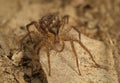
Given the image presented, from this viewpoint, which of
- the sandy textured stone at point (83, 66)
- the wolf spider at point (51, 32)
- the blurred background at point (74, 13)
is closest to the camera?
the sandy textured stone at point (83, 66)

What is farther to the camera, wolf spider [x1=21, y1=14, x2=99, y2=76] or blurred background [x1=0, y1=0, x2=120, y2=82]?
blurred background [x1=0, y1=0, x2=120, y2=82]

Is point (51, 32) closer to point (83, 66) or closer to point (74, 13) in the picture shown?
point (83, 66)

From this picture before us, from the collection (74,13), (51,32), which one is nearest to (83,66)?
(51,32)

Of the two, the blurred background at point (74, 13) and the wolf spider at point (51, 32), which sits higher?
the blurred background at point (74, 13)

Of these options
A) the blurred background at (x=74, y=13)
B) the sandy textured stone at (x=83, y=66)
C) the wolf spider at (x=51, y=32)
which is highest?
the blurred background at (x=74, y=13)

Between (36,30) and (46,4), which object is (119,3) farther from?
(36,30)

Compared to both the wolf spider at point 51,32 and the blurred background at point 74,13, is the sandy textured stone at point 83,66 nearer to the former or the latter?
the wolf spider at point 51,32

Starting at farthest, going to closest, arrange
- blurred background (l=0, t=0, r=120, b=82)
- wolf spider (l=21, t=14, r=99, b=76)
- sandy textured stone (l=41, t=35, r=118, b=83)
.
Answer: blurred background (l=0, t=0, r=120, b=82), wolf spider (l=21, t=14, r=99, b=76), sandy textured stone (l=41, t=35, r=118, b=83)

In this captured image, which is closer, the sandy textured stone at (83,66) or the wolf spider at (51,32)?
the sandy textured stone at (83,66)

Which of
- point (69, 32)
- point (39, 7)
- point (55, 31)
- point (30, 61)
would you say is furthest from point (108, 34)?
point (39, 7)

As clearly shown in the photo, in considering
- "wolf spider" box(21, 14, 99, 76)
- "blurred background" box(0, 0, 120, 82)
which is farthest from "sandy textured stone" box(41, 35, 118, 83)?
"blurred background" box(0, 0, 120, 82)

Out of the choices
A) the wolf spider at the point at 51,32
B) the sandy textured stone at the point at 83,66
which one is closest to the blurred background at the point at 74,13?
the wolf spider at the point at 51,32

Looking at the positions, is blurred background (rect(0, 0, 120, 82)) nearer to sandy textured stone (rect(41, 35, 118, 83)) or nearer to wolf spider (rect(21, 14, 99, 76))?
wolf spider (rect(21, 14, 99, 76))

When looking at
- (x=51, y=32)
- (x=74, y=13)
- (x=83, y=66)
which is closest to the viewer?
(x=83, y=66)
